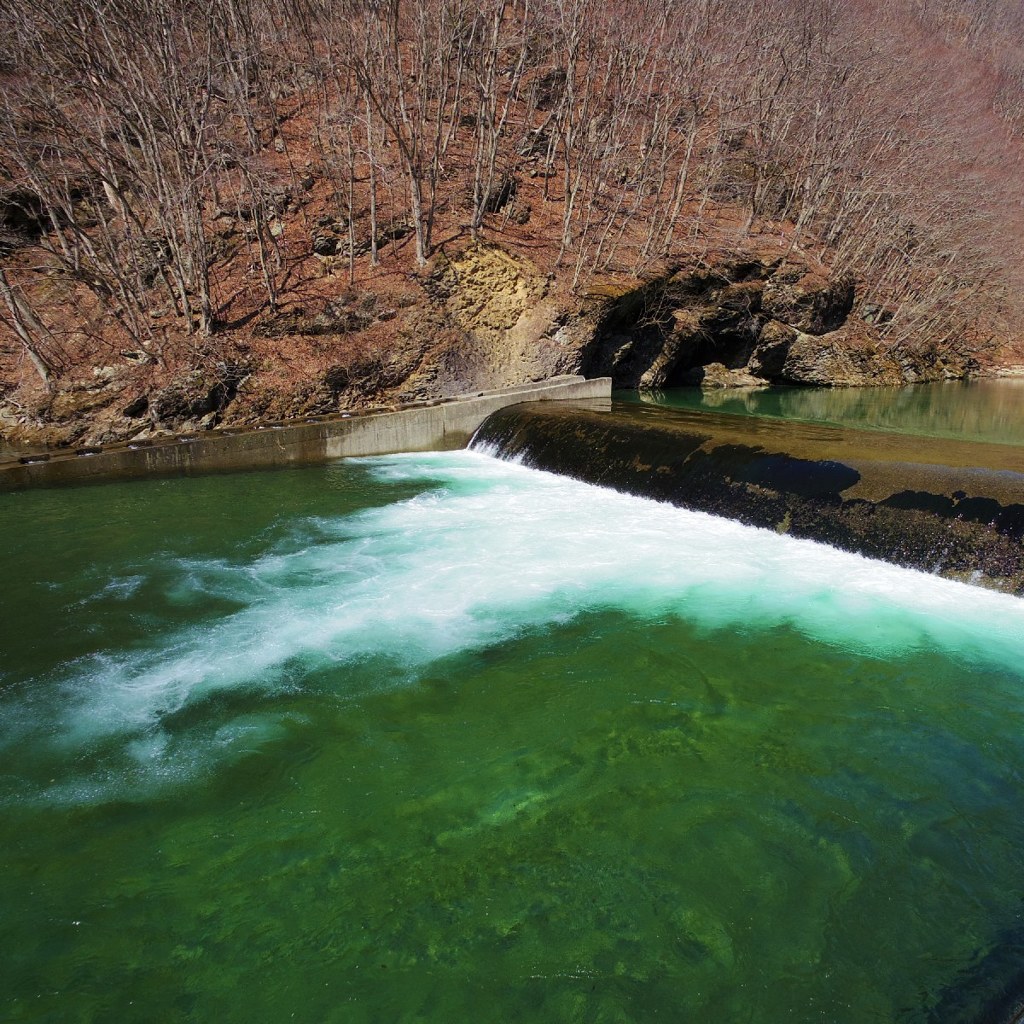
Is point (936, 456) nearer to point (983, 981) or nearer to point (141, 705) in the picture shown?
point (983, 981)

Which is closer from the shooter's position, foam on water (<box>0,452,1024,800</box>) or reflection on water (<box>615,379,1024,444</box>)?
foam on water (<box>0,452,1024,800</box>)

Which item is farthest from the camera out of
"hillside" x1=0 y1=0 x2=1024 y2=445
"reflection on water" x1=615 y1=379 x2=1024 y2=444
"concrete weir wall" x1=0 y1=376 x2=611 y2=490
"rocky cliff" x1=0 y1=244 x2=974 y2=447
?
"reflection on water" x1=615 y1=379 x2=1024 y2=444

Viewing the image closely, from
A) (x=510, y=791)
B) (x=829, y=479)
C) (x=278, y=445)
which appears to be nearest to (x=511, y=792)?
(x=510, y=791)

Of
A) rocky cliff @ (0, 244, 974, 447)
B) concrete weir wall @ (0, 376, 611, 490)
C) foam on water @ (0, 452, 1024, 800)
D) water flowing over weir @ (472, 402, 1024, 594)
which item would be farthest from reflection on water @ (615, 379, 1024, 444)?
foam on water @ (0, 452, 1024, 800)

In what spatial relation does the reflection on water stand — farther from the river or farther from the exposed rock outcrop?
the river

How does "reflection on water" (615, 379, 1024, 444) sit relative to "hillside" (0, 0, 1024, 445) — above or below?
below

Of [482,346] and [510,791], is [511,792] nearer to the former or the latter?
[510,791]

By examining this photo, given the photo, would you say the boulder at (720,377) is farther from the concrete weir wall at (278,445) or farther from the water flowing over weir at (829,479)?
the water flowing over weir at (829,479)

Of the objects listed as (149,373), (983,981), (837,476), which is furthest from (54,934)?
(149,373)
